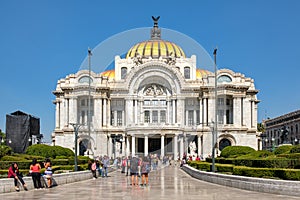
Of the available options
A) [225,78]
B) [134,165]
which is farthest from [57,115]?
[134,165]

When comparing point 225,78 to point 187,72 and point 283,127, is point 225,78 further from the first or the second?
point 283,127

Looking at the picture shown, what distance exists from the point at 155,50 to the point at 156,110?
16156 mm

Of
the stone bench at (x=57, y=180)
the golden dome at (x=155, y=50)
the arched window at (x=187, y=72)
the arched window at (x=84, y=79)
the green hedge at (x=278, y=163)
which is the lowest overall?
the stone bench at (x=57, y=180)

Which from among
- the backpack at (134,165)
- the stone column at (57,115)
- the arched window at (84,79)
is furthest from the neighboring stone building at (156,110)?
the backpack at (134,165)

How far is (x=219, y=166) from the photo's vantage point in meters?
33.9

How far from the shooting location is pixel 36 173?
79.7 feet

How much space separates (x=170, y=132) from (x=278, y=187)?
175 feet

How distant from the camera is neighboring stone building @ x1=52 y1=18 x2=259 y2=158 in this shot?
77.2m

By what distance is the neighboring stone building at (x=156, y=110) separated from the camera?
7719 cm

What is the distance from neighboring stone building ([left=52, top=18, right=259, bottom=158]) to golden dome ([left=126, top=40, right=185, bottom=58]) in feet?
29.9

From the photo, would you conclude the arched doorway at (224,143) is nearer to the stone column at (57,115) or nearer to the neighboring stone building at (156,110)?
the neighboring stone building at (156,110)

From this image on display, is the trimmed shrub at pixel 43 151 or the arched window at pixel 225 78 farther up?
the arched window at pixel 225 78

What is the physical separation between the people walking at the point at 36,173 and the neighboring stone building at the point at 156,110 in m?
49.9

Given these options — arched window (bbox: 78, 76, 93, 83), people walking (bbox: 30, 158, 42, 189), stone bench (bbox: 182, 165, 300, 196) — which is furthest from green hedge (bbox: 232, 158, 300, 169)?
arched window (bbox: 78, 76, 93, 83)
